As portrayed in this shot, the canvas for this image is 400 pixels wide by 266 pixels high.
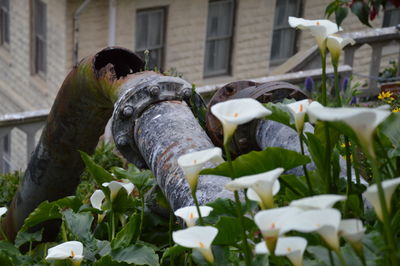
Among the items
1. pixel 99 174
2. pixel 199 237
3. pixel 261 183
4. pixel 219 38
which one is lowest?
pixel 219 38

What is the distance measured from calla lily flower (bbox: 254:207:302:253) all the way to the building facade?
12247mm

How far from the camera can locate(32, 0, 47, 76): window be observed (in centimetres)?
1518

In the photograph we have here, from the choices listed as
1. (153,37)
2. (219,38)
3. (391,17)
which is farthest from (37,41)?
(391,17)

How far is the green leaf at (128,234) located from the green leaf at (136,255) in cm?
7

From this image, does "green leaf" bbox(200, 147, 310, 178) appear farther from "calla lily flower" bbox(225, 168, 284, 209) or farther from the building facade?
the building facade

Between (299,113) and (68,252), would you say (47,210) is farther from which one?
(299,113)

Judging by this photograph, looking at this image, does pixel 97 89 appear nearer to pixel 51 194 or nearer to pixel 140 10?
pixel 51 194

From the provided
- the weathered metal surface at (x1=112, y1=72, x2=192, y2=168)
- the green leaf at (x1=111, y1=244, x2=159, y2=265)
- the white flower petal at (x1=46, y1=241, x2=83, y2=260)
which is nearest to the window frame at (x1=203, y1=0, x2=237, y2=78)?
the weathered metal surface at (x1=112, y1=72, x2=192, y2=168)

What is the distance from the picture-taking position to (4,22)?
55.4 feet

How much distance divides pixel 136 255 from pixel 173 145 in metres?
0.43

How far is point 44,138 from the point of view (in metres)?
3.46

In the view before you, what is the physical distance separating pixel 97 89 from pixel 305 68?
6209mm

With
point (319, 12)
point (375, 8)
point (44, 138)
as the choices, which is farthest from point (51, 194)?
point (319, 12)

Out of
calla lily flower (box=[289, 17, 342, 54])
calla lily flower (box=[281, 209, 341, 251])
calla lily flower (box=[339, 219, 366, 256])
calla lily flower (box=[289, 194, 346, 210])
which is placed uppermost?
calla lily flower (box=[289, 17, 342, 54])
